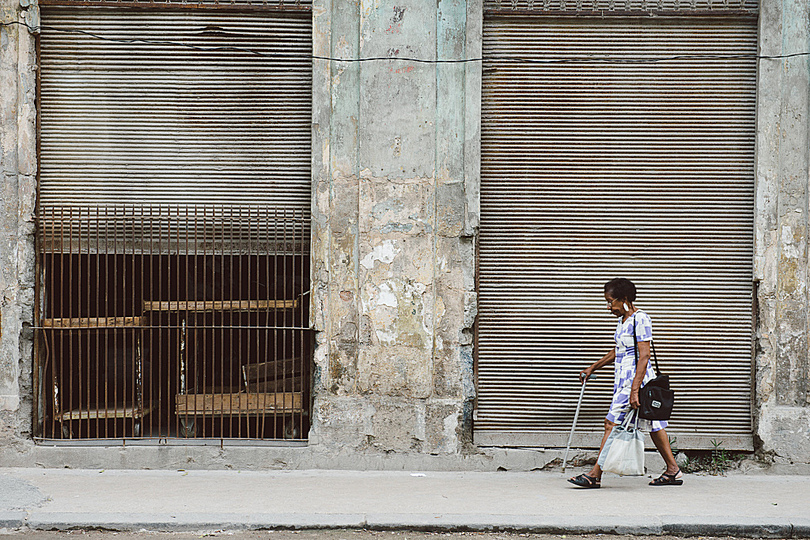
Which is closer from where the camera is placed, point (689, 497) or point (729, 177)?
point (689, 497)

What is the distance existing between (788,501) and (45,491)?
5.84 m

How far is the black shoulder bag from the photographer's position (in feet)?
18.6

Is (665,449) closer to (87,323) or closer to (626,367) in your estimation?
(626,367)

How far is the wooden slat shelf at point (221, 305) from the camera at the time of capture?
6.70 m

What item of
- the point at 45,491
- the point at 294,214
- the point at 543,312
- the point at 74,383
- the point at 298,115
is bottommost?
the point at 45,491

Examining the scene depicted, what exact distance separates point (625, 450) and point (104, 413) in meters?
4.77

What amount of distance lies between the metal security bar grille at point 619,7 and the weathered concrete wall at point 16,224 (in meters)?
4.42

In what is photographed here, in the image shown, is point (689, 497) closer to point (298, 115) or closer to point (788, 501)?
point (788, 501)

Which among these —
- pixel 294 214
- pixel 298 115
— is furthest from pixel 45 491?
pixel 298 115

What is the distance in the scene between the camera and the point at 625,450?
18.6ft

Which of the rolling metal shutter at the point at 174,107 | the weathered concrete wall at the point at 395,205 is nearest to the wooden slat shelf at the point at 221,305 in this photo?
→ the weathered concrete wall at the point at 395,205

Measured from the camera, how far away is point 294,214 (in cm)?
669

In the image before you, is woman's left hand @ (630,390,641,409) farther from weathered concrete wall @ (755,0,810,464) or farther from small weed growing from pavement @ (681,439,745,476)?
weathered concrete wall @ (755,0,810,464)

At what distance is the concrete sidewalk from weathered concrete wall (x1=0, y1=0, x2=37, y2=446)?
0.69 m
